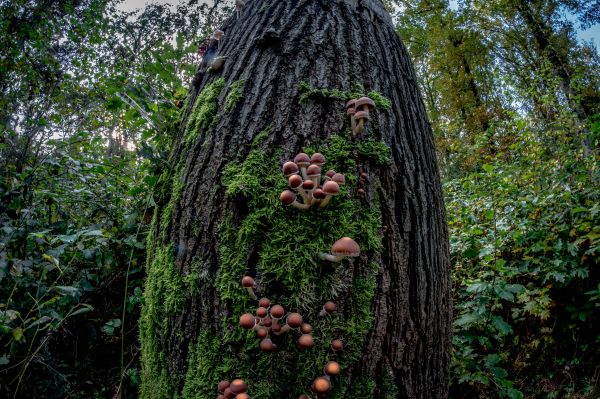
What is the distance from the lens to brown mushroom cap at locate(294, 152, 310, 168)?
1411mm

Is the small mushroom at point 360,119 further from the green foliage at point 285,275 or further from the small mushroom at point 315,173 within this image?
the small mushroom at point 315,173

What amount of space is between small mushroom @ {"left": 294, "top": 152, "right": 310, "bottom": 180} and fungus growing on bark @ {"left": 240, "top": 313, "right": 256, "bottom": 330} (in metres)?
0.61

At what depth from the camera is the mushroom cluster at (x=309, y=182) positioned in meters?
1.31

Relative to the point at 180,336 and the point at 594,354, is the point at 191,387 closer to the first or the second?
the point at 180,336

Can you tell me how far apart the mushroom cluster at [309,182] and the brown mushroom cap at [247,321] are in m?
0.46

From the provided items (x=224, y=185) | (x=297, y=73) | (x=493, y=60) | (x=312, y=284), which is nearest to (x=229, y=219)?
(x=224, y=185)

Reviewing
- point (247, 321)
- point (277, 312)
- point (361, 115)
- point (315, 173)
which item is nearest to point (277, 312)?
point (277, 312)

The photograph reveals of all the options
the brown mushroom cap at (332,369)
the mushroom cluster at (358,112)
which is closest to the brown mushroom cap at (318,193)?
the mushroom cluster at (358,112)

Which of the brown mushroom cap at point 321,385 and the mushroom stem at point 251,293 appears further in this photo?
the mushroom stem at point 251,293

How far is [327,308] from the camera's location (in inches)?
49.8

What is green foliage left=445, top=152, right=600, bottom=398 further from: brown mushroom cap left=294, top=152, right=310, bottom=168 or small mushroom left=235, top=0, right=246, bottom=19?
small mushroom left=235, top=0, right=246, bottom=19

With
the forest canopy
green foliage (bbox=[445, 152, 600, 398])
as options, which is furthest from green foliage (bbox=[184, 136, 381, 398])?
green foliage (bbox=[445, 152, 600, 398])

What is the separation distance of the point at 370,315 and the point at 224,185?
0.87 meters

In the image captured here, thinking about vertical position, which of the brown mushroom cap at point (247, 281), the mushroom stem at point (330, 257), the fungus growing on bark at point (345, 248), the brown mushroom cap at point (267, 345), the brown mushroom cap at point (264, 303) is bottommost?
the brown mushroom cap at point (267, 345)
